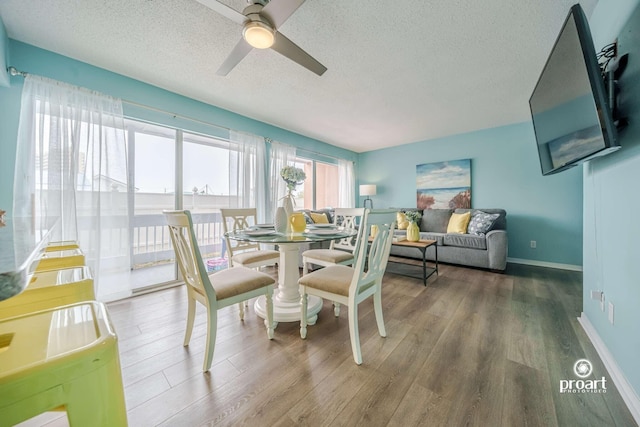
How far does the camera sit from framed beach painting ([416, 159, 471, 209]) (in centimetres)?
436

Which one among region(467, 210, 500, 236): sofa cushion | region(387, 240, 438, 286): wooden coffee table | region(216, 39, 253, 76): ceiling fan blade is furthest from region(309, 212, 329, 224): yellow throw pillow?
region(216, 39, 253, 76): ceiling fan blade

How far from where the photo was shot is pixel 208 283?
1386mm

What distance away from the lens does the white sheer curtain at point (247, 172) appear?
11.1ft

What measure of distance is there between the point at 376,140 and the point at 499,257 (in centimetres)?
300

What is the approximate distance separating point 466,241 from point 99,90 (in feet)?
16.0

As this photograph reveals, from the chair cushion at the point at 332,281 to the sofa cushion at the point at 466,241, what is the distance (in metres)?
2.60

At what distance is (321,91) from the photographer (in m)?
2.78

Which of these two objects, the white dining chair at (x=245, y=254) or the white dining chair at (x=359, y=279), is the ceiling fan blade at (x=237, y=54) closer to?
the white dining chair at (x=245, y=254)

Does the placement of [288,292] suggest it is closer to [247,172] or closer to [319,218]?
[319,218]

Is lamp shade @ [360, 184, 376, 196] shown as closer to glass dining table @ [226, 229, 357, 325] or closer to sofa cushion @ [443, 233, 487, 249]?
sofa cushion @ [443, 233, 487, 249]

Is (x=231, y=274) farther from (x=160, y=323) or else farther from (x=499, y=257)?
(x=499, y=257)

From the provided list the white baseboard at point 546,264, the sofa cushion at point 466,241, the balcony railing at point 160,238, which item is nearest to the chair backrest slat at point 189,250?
the balcony railing at point 160,238

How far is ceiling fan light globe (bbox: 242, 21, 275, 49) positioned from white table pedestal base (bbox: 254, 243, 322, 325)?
4.78 ft
